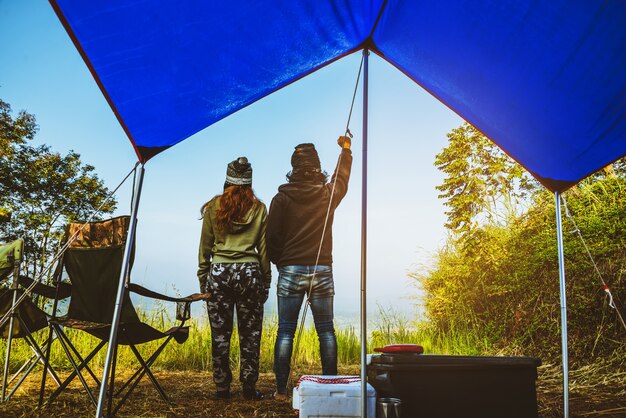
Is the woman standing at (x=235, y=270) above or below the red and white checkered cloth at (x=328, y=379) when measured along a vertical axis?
above

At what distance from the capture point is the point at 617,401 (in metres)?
3.14

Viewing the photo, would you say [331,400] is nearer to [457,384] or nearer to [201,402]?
[457,384]

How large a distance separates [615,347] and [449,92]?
2931 millimetres

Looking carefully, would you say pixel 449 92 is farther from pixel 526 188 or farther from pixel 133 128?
pixel 526 188

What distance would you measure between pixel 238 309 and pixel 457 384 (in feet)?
4.28

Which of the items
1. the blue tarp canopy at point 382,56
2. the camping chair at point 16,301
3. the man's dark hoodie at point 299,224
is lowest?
the camping chair at point 16,301

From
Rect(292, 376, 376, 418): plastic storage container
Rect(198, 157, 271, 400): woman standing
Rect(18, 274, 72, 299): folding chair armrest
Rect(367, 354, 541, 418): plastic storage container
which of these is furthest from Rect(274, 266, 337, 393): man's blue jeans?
Rect(18, 274, 72, 299): folding chair armrest

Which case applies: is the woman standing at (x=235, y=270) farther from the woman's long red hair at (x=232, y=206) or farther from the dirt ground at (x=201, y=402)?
the dirt ground at (x=201, y=402)

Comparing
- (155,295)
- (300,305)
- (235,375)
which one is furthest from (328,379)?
(235,375)

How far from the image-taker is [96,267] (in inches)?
99.2

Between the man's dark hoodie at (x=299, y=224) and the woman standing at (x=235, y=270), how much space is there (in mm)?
76

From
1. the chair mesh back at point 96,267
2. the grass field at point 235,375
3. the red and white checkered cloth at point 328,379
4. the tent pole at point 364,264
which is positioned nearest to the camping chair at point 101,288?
the chair mesh back at point 96,267

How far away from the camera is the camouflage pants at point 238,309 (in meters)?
2.70

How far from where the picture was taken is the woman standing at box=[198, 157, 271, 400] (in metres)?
2.72
